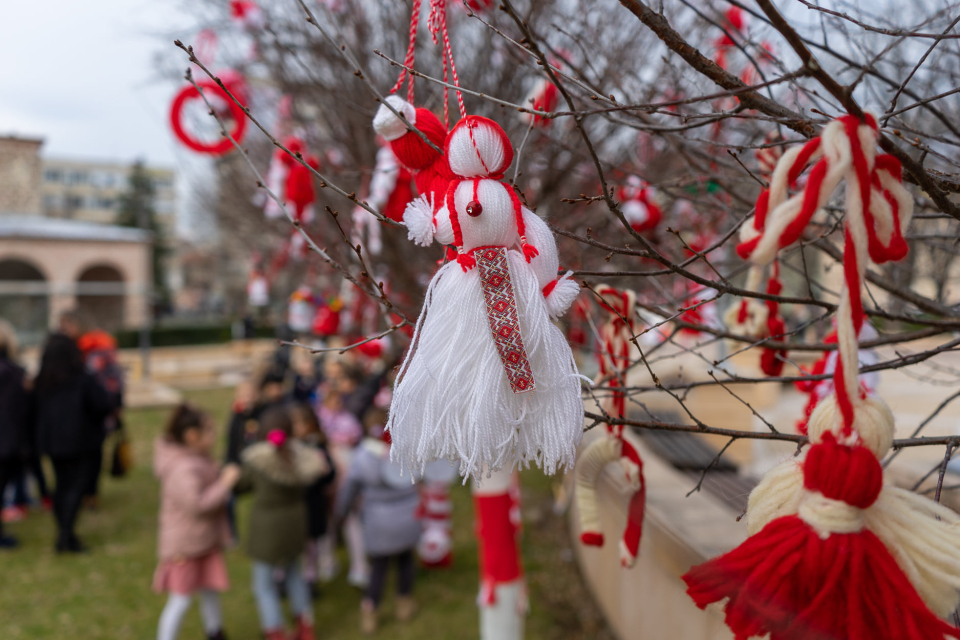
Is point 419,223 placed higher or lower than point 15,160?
lower

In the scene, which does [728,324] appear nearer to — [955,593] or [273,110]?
[955,593]

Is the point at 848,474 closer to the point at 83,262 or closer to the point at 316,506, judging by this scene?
the point at 316,506

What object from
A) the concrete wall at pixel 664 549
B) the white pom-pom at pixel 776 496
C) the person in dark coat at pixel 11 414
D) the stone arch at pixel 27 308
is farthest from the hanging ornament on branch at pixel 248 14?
the stone arch at pixel 27 308

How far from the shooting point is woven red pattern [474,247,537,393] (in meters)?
1.17

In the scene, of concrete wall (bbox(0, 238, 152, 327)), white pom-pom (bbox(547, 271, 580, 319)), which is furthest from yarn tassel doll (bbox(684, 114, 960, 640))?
concrete wall (bbox(0, 238, 152, 327))

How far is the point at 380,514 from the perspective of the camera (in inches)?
176

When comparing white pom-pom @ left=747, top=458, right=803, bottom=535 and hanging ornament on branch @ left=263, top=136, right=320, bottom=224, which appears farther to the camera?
hanging ornament on branch @ left=263, top=136, right=320, bottom=224

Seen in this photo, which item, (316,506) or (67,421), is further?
(67,421)

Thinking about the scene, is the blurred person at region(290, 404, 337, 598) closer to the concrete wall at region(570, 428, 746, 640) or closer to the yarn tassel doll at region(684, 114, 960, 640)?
the concrete wall at region(570, 428, 746, 640)

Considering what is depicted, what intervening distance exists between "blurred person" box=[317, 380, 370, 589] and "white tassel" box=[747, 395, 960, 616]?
14.5 ft

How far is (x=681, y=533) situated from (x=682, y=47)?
2.03m

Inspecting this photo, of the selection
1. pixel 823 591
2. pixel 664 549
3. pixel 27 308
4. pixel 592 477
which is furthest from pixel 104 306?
pixel 823 591

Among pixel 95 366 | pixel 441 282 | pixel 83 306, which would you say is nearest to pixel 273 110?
pixel 95 366

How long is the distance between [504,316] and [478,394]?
15 centimetres
